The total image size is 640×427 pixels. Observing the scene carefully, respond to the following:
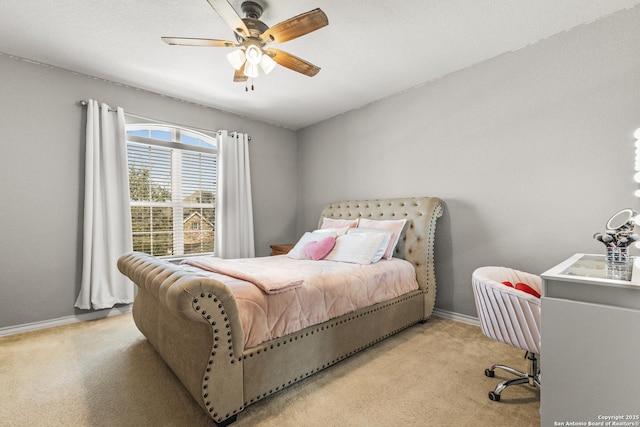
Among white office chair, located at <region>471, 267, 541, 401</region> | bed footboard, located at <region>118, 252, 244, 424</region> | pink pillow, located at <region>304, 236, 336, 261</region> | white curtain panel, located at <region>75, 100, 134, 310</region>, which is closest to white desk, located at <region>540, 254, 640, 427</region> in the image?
white office chair, located at <region>471, 267, 541, 401</region>

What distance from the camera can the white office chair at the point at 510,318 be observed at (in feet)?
4.94

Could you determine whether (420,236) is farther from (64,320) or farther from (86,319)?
(64,320)

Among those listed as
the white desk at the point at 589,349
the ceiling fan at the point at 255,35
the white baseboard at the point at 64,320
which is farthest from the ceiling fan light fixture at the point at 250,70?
the white baseboard at the point at 64,320

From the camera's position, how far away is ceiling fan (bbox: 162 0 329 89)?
67.7 inches

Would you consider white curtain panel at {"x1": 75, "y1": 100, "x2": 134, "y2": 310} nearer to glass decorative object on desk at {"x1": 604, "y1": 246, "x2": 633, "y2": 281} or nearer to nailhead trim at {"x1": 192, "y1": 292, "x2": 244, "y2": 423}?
nailhead trim at {"x1": 192, "y1": 292, "x2": 244, "y2": 423}

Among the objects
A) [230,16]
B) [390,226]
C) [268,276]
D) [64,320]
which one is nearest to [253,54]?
[230,16]

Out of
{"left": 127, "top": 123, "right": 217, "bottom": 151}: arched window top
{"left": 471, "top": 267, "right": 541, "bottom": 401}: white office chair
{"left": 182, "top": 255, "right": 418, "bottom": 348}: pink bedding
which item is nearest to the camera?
{"left": 471, "top": 267, "right": 541, "bottom": 401}: white office chair

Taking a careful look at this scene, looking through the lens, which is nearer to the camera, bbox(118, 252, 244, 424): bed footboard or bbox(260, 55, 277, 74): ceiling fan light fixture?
bbox(118, 252, 244, 424): bed footboard

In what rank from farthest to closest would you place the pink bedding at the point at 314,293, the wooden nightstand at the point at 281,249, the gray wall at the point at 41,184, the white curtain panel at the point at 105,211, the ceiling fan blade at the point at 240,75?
1. the wooden nightstand at the point at 281,249
2. the white curtain panel at the point at 105,211
3. the gray wall at the point at 41,184
4. the ceiling fan blade at the point at 240,75
5. the pink bedding at the point at 314,293

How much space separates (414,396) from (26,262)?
358 cm

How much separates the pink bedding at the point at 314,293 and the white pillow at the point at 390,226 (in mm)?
117

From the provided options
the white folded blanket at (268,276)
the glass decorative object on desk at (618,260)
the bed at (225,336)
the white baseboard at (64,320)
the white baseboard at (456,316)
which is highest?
the glass decorative object on desk at (618,260)

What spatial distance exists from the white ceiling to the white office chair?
1.94 m

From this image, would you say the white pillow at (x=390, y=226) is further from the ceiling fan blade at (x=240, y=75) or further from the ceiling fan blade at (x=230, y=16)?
the ceiling fan blade at (x=230, y=16)
